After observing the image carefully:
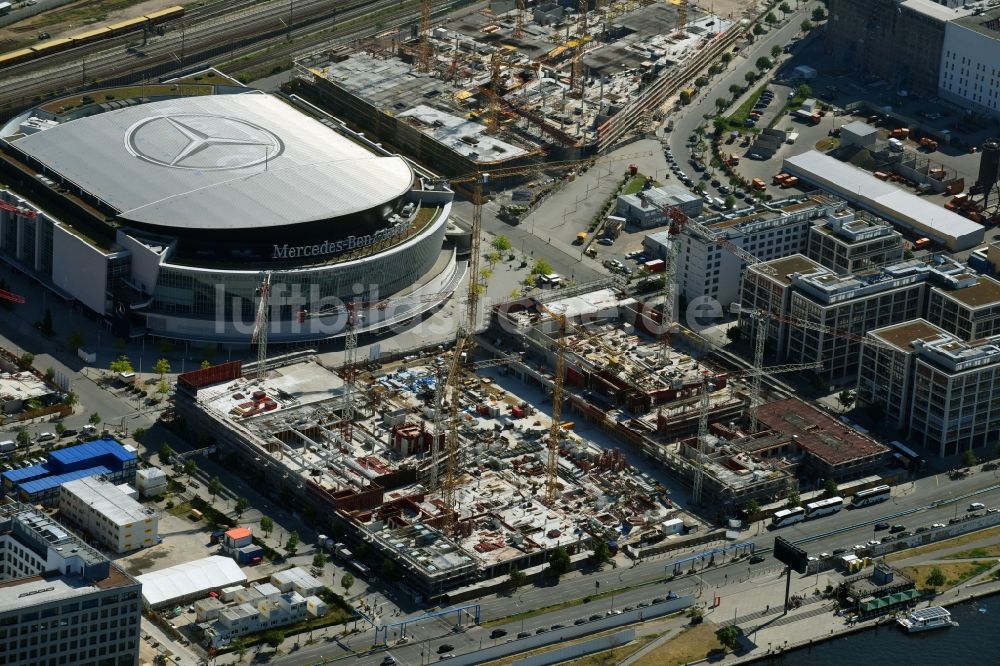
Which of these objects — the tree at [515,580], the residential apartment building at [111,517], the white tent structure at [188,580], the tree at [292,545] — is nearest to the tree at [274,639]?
the white tent structure at [188,580]

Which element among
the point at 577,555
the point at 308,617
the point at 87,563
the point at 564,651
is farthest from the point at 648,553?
the point at 87,563

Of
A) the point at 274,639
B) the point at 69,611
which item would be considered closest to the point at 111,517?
the point at 274,639

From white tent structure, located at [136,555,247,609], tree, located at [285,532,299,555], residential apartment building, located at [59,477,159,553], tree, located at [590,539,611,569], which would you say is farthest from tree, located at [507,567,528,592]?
residential apartment building, located at [59,477,159,553]

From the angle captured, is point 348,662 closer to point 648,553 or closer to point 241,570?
point 241,570

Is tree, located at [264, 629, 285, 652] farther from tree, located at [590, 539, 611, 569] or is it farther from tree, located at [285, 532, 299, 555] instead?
tree, located at [590, 539, 611, 569]

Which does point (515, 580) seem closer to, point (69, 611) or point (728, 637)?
point (728, 637)
